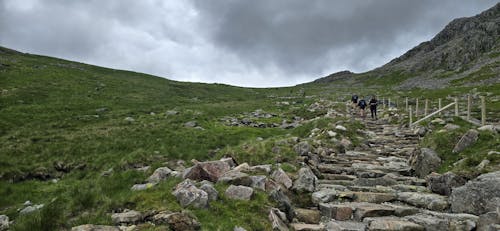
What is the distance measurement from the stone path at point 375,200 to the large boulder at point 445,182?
0.36 meters

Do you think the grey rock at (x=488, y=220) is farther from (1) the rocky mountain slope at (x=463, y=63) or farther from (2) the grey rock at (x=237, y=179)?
(1) the rocky mountain slope at (x=463, y=63)

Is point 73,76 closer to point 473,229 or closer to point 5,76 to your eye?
point 5,76

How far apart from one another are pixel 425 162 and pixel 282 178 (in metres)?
6.62

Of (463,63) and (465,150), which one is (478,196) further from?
(463,63)

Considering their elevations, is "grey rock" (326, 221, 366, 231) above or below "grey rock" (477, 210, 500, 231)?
below

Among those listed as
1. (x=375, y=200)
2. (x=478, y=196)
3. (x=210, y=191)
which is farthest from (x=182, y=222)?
(x=478, y=196)

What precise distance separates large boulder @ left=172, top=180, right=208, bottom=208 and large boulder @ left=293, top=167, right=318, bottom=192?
391 centimetres

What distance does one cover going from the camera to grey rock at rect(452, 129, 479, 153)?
544 inches

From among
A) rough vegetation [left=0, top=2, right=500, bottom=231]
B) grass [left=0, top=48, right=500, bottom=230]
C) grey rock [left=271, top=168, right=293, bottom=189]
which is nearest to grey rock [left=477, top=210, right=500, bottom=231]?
rough vegetation [left=0, top=2, right=500, bottom=231]

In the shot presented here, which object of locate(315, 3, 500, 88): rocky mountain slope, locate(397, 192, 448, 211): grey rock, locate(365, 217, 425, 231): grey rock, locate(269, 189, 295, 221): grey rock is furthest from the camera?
locate(315, 3, 500, 88): rocky mountain slope

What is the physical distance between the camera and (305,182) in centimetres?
1170

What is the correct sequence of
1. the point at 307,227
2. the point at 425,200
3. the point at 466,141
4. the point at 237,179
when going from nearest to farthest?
the point at 307,227 < the point at 425,200 < the point at 237,179 < the point at 466,141

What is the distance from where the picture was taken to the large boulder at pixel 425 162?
1355cm

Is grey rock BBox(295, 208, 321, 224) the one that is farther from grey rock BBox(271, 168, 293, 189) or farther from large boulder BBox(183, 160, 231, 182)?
large boulder BBox(183, 160, 231, 182)
